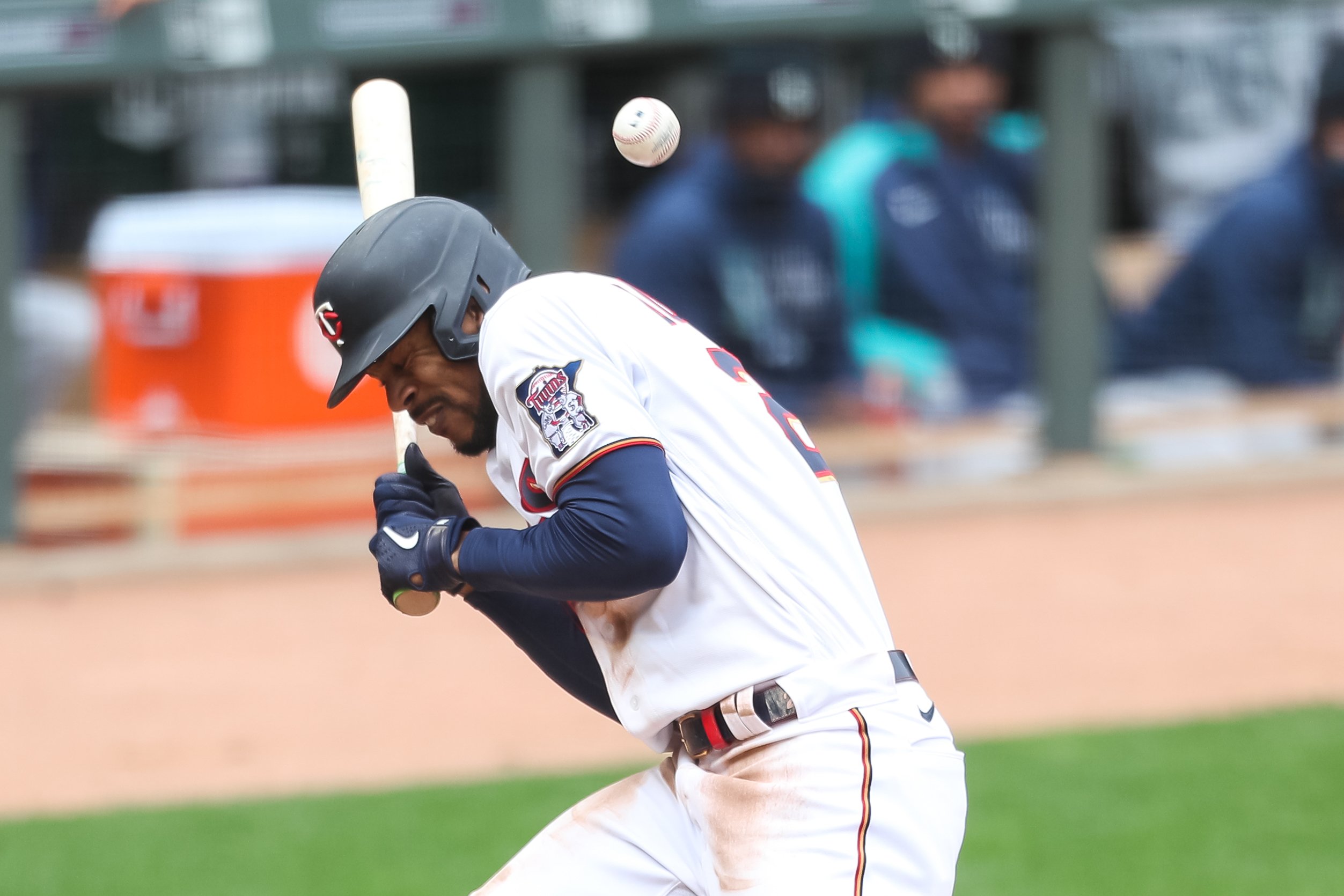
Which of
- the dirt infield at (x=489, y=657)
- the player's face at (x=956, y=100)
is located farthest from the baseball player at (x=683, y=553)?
the player's face at (x=956, y=100)

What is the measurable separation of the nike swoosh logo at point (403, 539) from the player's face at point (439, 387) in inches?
6.0

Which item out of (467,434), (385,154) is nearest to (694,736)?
(467,434)

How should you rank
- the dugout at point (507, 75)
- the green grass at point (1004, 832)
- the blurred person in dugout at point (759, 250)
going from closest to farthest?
the green grass at point (1004, 832) < the dugout at point (507, 75) < the blurred person in dugout at point (759, 250)

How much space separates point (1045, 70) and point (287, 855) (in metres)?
5.40

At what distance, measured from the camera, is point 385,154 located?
3.09m

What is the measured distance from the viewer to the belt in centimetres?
244

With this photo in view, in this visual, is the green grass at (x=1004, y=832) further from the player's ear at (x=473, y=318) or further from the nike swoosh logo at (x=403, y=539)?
the player's ear at (x=473, y=318)

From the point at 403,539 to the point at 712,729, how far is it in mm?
559

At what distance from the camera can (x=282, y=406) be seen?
25.7ft

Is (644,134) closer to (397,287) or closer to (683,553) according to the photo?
(397,287)

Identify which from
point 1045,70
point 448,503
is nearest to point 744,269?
point 1045,70

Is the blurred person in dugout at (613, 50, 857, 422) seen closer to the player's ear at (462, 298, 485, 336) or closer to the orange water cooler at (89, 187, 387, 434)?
the orange water cooler at (89, 187, 387, 434)

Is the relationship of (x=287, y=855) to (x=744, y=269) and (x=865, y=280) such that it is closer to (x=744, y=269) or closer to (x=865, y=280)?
(x=744, y=269)

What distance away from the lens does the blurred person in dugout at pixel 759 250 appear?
766 cm
